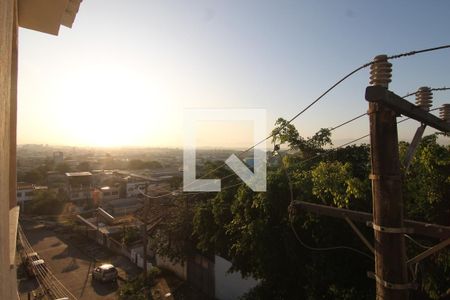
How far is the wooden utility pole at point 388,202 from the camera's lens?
2.71m

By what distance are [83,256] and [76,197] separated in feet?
80.6

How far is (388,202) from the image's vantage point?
8.94 feet

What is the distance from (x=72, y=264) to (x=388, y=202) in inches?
719

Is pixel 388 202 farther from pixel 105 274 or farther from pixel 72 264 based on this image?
pixel 72 264

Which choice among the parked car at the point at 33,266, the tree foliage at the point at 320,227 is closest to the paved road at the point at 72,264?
the parked car at the point at 33,266

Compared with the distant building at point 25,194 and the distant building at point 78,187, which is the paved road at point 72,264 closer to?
the distant building at point 25,194

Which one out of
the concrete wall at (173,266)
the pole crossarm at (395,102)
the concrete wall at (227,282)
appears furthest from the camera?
the concrete wall at (173,266)

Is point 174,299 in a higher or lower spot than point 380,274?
lower

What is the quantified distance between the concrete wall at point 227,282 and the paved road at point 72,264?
4.16m

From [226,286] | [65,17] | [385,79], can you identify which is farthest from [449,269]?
[226,286]

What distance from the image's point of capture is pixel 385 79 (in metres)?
2.78

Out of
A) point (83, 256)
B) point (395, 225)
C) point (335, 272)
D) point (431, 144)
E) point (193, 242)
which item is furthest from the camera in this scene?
point (83, 256)

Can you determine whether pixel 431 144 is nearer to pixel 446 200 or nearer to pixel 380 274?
pixel 446 200

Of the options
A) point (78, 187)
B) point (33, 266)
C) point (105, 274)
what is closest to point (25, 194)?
point (78, 187)
